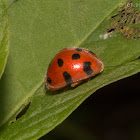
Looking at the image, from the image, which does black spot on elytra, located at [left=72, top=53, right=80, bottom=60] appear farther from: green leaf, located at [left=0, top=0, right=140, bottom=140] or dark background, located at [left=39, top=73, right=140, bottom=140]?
dark background, located at [left=39, top=73, right=140, bottom=140]

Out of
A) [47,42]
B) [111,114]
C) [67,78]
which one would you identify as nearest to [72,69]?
[67,78]

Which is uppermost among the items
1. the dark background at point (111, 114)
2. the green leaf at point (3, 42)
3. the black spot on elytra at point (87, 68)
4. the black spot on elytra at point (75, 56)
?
the green leaf at point (3, 42)

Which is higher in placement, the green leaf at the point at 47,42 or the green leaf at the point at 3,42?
the green leaf at the point at 3,42

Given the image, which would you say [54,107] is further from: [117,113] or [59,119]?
[117,113]

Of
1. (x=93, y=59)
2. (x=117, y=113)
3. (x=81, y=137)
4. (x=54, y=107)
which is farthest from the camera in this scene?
(x=117, y=113)

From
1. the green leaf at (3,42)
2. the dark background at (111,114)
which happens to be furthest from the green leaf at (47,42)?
the dark background at (111,114)

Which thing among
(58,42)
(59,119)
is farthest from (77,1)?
(59,119)

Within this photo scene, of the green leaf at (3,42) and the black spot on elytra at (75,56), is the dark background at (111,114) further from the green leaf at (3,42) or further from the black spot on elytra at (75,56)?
the green leaf at (3,42)
